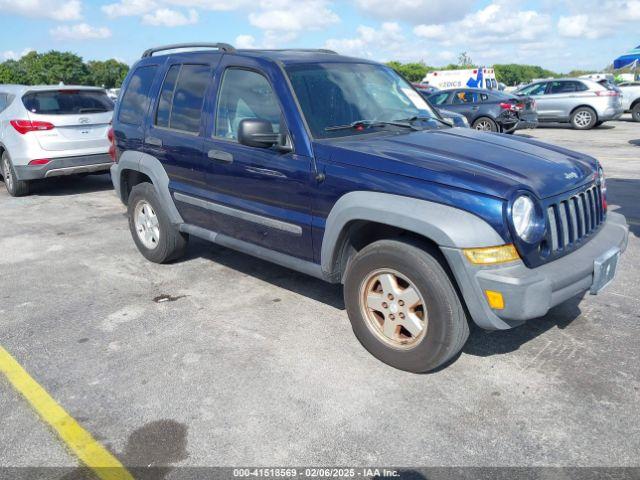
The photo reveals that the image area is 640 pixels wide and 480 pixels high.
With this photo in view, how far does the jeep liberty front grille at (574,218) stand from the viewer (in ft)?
10.5

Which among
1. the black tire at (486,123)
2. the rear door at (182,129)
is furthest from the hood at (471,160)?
the black tire at (486,123)

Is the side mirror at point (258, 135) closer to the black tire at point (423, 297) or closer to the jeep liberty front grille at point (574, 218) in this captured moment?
the black tire at point (423, 297)

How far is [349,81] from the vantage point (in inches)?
168

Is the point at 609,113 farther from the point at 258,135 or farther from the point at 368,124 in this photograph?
the point at 258,135

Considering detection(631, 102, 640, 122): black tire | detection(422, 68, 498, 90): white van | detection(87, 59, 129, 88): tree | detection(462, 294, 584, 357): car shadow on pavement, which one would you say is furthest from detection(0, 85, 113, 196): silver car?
detection(87, 59, 129, 88): tree

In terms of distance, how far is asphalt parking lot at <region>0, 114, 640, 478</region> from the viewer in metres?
2.79

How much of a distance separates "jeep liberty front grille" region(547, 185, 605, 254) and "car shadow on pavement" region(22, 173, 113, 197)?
320 inches

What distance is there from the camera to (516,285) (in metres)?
2.89

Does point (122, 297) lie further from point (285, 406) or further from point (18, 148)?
point (18, 148)

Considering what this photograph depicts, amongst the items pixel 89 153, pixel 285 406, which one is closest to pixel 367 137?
pixel 285 406

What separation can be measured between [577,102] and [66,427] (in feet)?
59.9

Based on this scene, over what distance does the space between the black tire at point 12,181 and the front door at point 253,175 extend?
5.79m

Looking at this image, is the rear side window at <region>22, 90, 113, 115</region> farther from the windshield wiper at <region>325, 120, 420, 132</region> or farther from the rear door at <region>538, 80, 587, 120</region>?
the rear door at <region>538, 80, 587, 120</region>

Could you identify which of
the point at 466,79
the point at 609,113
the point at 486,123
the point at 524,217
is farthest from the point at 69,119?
the point at 466,79
